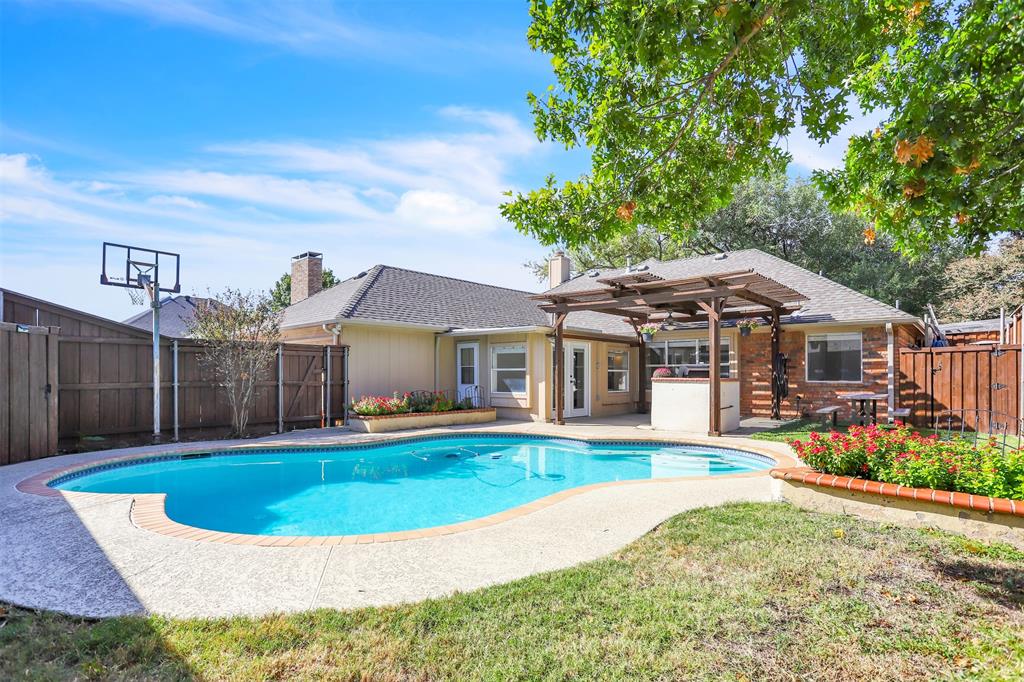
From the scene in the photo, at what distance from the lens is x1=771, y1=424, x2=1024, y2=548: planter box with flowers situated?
4559 millimetres

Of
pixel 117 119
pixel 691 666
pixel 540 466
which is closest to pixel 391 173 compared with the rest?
pixel 117 119

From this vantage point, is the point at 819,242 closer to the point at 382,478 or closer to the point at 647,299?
the point at 647,299

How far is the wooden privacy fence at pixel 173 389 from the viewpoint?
10297mm

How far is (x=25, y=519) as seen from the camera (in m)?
5.42

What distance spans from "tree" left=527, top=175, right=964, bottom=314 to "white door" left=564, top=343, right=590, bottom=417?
1026cm

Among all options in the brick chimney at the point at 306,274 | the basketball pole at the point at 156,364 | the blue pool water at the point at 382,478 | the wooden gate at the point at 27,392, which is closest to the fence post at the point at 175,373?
the basketball pole at the point at 156,364

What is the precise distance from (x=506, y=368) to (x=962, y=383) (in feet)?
37.0

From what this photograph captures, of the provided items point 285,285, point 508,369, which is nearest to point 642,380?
point 508,369

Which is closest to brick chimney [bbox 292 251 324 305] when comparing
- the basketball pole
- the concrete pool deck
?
A: the basketball pole

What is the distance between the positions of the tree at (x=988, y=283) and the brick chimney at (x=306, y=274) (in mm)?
27477

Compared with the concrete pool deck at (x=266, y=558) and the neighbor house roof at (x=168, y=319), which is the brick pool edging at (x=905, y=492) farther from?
the neighbor house roof at (x=168, y=319)

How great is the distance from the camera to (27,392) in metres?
8.76

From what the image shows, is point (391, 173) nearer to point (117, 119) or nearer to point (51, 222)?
point (117, 119)

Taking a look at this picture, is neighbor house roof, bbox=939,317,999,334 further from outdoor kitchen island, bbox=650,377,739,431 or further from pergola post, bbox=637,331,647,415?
outdoor kitchen island, bbox=650,377,739,431
